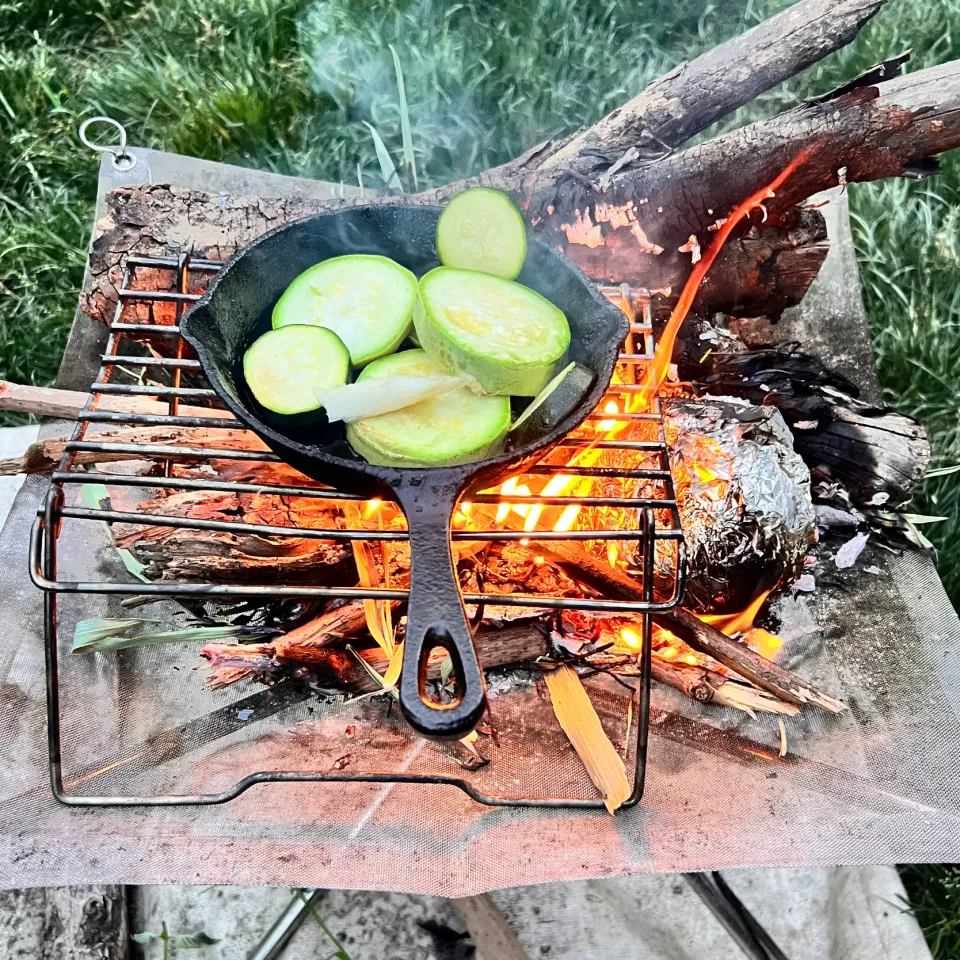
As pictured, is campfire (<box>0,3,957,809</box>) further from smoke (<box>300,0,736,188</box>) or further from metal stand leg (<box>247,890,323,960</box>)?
smoke (<box>300,0,736,188</box>)

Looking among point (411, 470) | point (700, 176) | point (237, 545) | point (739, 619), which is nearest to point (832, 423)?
point (739, 619)

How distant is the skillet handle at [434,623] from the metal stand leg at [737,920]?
1353mm

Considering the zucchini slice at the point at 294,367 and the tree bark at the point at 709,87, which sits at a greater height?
the tree bark at the point at 709,87

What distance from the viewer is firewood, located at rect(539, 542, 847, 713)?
229 centimetres

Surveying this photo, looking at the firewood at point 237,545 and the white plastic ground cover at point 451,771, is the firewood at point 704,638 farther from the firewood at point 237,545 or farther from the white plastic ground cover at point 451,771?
the firewood at point 237,545

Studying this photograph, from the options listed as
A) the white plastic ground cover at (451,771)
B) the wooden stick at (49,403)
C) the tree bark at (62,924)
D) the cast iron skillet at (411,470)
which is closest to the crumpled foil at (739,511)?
the white plastic ground cover at (451,771)

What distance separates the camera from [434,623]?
1493mm

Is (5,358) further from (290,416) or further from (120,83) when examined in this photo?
(290,416)

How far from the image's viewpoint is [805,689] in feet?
7.50

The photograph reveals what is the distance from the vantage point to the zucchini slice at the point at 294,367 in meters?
1.81

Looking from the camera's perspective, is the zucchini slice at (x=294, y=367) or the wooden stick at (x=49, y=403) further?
the wooden stick at (x=49, y=403)

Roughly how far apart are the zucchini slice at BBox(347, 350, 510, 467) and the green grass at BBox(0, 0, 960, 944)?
2.58 meters

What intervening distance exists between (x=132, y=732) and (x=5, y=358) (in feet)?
7.45

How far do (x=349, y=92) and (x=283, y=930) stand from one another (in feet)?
12.9
